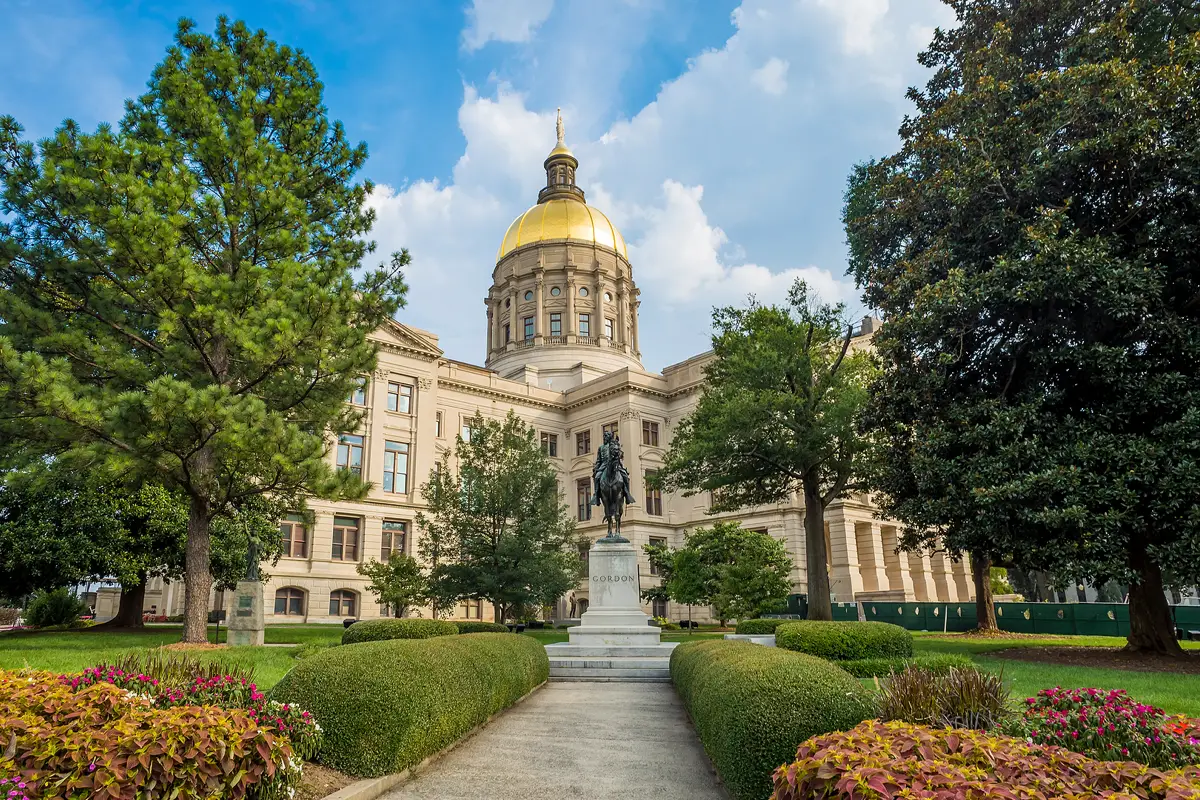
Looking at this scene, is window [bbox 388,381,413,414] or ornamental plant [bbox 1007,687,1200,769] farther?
window [bbox 388,381,413,414]

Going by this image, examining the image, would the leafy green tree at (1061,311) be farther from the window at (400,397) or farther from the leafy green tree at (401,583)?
Answer: the window at (400,397)

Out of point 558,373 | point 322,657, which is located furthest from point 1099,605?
point 558,373

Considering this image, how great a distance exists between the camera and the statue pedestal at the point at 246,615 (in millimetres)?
20531

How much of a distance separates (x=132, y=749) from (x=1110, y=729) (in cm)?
695

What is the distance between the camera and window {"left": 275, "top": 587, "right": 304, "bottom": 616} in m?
44.2

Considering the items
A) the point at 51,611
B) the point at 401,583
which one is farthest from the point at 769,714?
the point at 51,611

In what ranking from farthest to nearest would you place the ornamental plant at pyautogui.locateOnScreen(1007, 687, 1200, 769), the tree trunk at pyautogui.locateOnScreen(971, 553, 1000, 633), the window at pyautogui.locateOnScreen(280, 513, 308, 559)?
the window at pyautogui.locateOnScreen(280, 513, 308, 559)
the tree trunk at pyautogui.locateOnScreen(971, 553, 1000, 633)
the ornamental plant at pyautogui.locateOnScreen(1007, 687, 1200, 769)

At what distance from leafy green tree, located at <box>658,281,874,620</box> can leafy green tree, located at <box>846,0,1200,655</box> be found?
16.7ft

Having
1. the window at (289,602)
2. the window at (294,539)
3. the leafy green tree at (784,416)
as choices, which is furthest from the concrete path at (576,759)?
the window at (294,539)

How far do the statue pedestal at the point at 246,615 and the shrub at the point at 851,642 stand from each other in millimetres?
14204

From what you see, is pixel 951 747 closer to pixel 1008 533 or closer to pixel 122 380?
pixel 1008 533

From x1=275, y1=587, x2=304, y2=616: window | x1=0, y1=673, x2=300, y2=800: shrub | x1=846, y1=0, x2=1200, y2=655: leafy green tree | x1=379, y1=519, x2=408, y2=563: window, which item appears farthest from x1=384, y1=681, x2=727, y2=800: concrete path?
x1=379, y1=519, x2=408, y2=563: window

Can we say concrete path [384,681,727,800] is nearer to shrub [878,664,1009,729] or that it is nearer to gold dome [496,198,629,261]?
shrub [878,664,1009,729]

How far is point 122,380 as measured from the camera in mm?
18906
